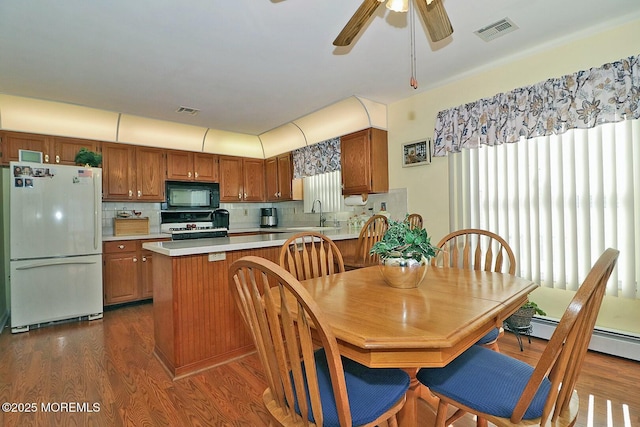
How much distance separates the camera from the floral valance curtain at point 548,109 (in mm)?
2111

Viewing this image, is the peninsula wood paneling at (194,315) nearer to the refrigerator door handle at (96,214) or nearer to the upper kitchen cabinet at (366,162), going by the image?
the refrigerator door handle at (96,214)

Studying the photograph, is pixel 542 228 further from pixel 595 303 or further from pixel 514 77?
pixel 595 303

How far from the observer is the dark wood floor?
1.68m

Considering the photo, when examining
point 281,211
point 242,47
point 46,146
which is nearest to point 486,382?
point 242,47

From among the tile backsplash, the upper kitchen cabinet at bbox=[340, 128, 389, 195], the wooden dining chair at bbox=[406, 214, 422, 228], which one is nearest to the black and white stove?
the tile backsplash

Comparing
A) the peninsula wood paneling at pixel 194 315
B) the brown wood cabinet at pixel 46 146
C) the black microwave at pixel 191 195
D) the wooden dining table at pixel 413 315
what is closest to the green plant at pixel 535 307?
the wooden dining table at pixel 413 315

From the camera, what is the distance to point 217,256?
2.28 metres

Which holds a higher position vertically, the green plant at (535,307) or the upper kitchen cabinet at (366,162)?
the upper kitchen cabinet at (366,162)

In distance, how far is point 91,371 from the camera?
2.19 meters

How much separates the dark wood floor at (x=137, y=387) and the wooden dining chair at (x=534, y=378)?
0.67 metres

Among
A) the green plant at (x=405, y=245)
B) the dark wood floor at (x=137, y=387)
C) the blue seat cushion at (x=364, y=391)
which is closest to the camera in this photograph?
the blue seat cushion at (x=364, y=391)

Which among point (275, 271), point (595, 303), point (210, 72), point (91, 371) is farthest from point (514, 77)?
point (91, 371)

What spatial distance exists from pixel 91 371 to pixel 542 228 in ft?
11.8

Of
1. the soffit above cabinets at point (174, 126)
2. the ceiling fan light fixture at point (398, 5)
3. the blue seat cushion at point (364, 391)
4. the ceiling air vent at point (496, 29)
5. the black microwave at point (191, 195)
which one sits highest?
the ceiling air vent at point (496, 29)
